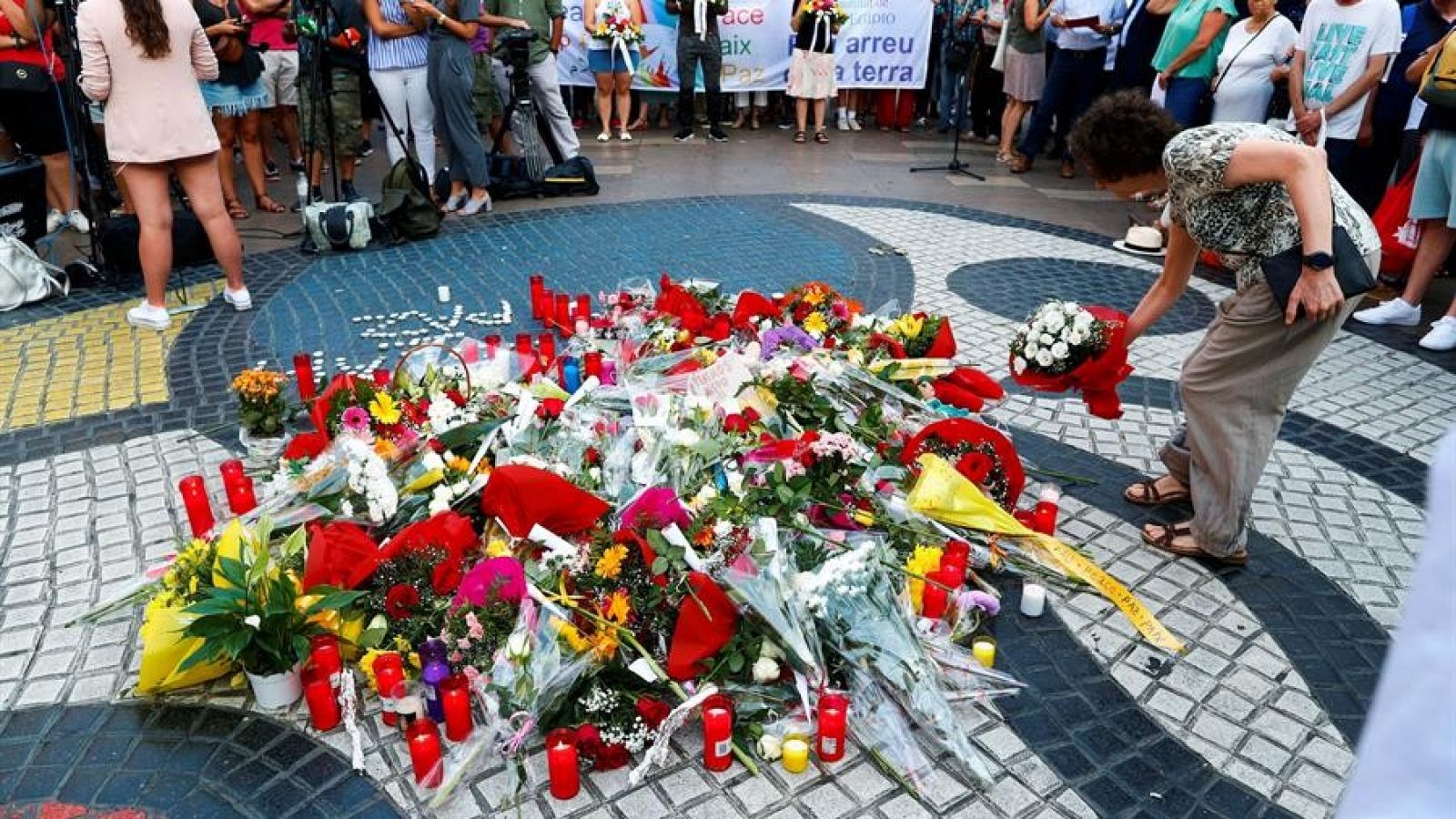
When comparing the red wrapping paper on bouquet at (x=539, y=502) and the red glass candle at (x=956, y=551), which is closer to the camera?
the red wrapping paper on bouquet at (x=539, y=502)

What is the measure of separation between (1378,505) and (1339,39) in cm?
409

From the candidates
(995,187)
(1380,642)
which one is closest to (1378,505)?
(1380,642)

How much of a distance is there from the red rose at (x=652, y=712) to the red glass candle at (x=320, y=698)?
2.88 feet

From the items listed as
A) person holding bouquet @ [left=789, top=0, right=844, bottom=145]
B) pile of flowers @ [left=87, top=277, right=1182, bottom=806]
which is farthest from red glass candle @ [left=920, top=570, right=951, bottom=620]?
person holding bouquet @ [left=789, top=0, right=844, bottom=145]

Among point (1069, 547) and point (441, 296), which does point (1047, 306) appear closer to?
point (1069, 547)

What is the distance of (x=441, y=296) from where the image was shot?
6352 mm

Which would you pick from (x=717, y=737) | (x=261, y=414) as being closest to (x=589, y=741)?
(x=717, y=737)

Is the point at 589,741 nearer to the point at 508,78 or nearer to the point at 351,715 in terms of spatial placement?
the point at 351,715

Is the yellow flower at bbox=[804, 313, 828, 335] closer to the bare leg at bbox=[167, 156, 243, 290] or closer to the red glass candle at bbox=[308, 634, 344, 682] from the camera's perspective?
the red glass candle at bbox=[308, 634, 344, 682]

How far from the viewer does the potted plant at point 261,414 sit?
4.36 m

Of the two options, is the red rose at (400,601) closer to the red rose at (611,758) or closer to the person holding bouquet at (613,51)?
the red rose at (611,758)

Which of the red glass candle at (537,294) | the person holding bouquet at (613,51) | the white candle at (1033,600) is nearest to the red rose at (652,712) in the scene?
the white candle at (1033,600)

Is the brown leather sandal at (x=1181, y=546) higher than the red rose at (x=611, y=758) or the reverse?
higher

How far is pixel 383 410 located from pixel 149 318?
3023mm
